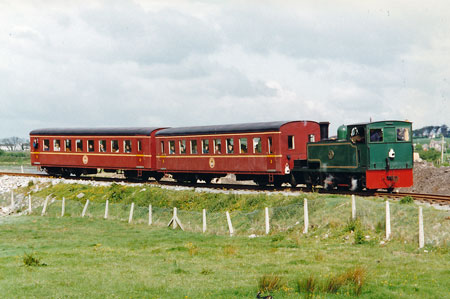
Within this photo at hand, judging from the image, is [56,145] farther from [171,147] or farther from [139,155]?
[171,147]

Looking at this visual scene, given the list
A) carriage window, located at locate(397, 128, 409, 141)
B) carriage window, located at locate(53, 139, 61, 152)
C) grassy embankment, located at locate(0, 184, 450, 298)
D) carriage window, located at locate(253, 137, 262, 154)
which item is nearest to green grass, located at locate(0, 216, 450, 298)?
grassy embankment, located at locate(0, 184, 450, 298)

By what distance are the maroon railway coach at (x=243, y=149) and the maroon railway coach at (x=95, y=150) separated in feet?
9.52

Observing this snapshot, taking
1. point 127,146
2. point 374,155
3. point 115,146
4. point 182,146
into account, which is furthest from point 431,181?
point 115,146

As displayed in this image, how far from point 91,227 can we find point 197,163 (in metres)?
8.51

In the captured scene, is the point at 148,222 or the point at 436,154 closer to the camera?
the point at 148,222

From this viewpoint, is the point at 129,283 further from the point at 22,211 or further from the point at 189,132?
the point at 22,211

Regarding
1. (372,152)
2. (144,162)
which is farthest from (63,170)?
(372,152)

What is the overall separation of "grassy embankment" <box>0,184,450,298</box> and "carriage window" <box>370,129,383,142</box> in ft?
11.4

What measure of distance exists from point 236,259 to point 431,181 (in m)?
27.4

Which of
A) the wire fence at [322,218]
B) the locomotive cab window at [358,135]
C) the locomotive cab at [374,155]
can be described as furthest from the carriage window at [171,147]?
the locomotive cab window at [358,135]

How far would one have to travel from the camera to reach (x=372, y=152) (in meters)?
25.0

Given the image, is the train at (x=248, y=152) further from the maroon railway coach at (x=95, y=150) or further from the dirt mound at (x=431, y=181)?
the dirt mound at (x=431, y=181)

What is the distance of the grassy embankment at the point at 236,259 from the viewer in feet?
44.6

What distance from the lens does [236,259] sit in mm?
18156
